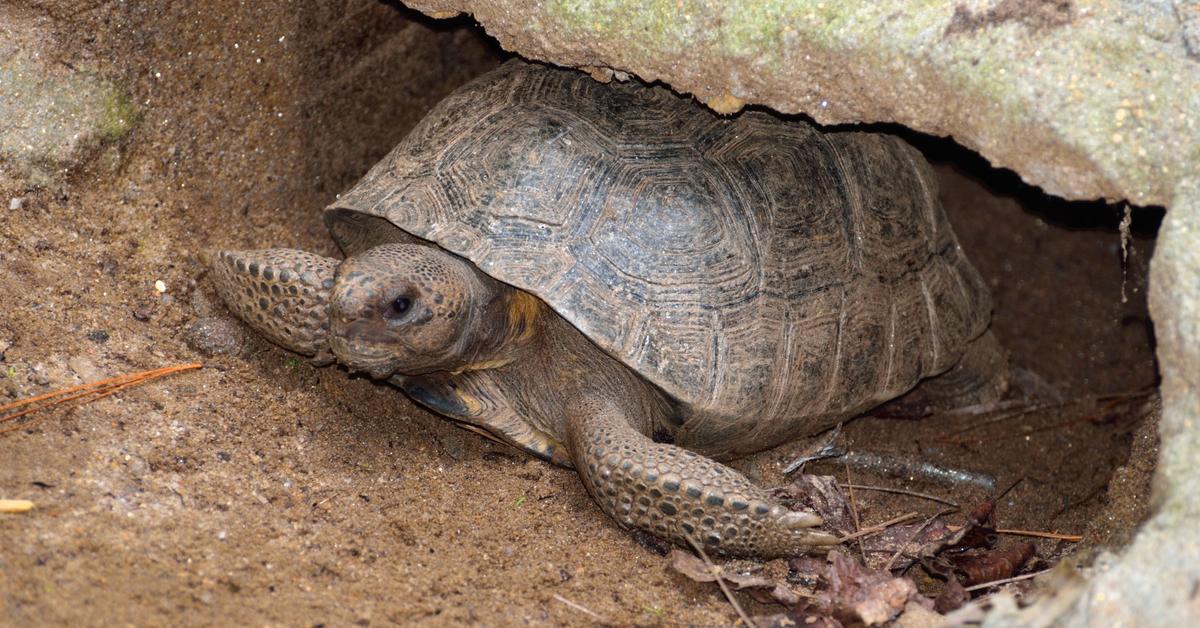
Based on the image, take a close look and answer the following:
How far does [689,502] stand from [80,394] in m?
2.03

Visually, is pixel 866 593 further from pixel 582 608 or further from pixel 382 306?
pixel 382 306

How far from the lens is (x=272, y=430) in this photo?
3709 millimetres

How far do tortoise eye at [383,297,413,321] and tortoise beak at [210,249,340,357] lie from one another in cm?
36

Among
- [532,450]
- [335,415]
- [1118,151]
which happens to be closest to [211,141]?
[335,415]

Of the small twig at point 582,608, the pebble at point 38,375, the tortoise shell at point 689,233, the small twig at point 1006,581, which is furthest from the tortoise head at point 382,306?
the small twig at point 1006,581

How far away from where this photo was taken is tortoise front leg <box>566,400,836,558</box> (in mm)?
3438

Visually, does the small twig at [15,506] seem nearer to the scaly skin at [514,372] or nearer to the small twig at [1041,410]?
the scaly skin at [514,372]

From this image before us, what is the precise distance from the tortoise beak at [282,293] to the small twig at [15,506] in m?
1.21

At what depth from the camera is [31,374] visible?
3.38m

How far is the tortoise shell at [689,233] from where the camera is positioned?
12.1ft

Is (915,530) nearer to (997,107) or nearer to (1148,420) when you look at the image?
(1148,420)

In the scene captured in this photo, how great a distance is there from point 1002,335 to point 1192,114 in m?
2.71

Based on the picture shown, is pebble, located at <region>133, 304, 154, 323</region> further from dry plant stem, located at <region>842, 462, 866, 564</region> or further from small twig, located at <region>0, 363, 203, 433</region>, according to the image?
dry plant stem, located at <region>842, 462, 866, 564</region>

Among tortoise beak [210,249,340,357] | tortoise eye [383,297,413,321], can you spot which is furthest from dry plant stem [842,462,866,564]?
tortoise beak [210,249,340,357]
